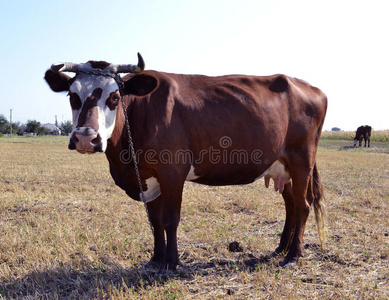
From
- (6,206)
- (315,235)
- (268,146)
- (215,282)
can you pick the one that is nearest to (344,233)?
(315,235)

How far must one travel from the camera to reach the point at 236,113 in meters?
4.47

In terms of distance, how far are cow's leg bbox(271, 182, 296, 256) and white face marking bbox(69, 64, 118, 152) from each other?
295cm

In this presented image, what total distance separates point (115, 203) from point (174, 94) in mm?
4080

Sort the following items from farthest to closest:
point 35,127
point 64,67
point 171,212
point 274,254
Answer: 1. point 35,127
2. point 274,254
3. point 171,212
4. point 64,67

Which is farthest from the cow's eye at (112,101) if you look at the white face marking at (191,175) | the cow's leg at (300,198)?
the cow's leg at (300,198)

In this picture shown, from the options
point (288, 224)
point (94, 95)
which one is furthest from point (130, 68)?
point (288, 224)

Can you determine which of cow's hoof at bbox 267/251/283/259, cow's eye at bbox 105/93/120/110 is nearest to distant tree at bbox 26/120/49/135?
A: cow's hoof at bbox 267/251/283/259

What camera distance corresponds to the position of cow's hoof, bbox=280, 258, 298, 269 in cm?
452

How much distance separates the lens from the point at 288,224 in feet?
17.4

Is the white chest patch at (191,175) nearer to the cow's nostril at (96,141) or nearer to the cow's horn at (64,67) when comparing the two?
the cow's nostril at (96,141)

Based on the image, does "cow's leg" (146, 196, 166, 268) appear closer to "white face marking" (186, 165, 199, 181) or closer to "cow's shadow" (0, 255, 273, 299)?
"cow's shadow" (0, 255, 273, 299)

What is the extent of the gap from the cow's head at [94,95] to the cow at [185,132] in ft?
0.03

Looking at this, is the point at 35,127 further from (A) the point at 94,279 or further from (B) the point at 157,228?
(A) the point at 94,279

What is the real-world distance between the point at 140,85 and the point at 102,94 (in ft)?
1.56
